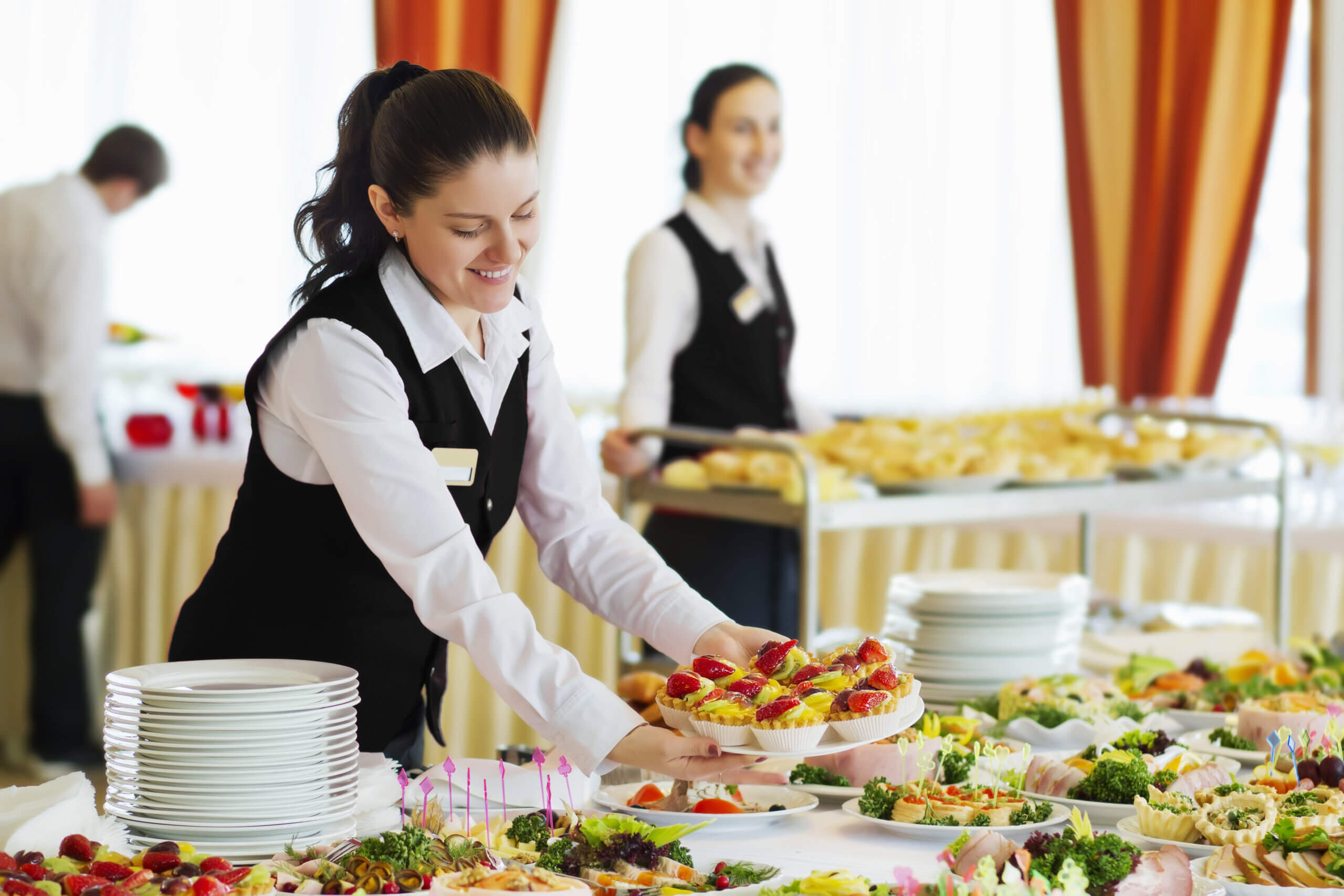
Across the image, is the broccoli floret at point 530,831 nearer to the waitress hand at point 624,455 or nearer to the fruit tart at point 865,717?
the fruit tart at point 865,717

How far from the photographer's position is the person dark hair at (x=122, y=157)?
4.13 m

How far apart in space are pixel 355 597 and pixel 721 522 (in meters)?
1.31

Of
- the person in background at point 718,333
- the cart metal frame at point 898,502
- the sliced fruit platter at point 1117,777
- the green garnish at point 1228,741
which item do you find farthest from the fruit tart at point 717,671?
the person in background at point 718,333

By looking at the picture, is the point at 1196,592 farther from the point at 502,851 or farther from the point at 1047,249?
the point at 502,851

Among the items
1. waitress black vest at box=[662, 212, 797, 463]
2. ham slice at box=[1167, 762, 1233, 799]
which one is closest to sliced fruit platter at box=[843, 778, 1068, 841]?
ham slice at box=[1167, 762, 1233, 799]

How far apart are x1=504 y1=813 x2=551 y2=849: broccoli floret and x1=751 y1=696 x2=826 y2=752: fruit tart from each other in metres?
0.18

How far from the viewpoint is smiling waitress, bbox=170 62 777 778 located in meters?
1.31

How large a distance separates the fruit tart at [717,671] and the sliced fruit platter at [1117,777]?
0.32 meters

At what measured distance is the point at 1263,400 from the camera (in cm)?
493

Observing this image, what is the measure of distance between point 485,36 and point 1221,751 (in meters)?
4.19

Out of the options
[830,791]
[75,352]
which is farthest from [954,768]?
[75,352]

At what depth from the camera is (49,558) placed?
418 cm

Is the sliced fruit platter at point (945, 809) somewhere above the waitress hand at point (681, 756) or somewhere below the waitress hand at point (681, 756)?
below

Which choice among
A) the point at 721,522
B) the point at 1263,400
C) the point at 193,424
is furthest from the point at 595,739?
the point at 1263,400
